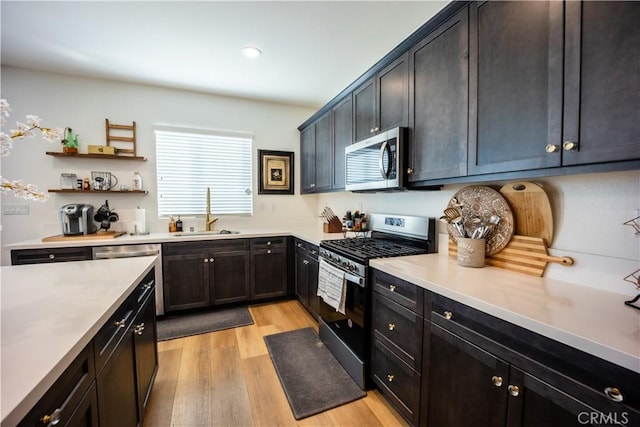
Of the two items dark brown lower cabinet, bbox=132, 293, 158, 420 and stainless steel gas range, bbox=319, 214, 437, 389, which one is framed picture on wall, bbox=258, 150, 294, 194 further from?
dark brown lower cabinet, bbox=132, 293, 158, 420

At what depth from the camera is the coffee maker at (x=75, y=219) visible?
276cm

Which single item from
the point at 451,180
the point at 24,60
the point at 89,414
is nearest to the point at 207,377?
the point at 89,414

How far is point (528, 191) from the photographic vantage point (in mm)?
1443

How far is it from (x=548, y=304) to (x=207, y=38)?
2.89 metres

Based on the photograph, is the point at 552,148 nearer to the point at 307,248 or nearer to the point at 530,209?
the point at 530,209

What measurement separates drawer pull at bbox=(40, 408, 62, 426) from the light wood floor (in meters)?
1.17

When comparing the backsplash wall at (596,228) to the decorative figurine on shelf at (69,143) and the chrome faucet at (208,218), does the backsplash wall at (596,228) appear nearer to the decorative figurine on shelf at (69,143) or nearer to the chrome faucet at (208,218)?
the chrome faucet at (208,218)

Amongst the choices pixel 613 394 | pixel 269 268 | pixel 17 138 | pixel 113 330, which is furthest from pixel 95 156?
pixel 613 394

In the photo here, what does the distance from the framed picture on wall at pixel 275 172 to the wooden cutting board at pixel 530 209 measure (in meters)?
2.96

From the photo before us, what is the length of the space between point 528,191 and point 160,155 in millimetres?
3736

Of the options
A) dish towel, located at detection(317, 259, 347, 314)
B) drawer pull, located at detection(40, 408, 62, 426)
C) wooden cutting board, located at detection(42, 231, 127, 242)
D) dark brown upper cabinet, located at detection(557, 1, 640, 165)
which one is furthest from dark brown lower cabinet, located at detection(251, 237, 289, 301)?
dark brown upper cabinet, located at detection(557, 1, 640, 165)

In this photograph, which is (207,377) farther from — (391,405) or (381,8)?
(381,8)

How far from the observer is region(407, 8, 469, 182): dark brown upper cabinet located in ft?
4.88

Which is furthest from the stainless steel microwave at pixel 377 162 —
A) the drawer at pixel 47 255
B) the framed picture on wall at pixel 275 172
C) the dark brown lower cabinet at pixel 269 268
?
the drawer at pixel 47 255
